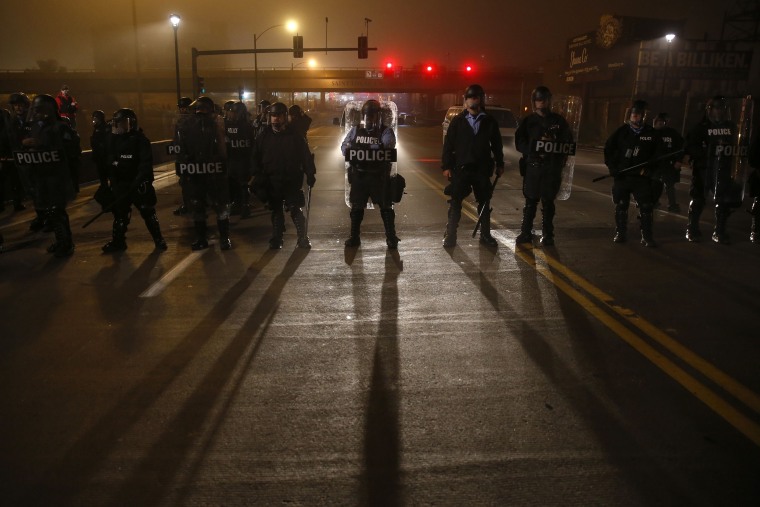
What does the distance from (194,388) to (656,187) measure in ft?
22.0

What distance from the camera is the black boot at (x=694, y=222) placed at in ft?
28.5

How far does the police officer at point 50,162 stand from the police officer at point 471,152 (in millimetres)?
4880

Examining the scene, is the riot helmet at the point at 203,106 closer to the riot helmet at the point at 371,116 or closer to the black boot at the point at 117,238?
the black boot at the point at 117,238

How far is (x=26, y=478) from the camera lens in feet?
10.3

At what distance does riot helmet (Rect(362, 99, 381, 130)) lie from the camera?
8.09 metres

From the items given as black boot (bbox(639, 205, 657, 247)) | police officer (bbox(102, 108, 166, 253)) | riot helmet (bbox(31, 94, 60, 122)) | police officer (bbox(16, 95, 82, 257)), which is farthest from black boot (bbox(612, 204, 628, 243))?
riot helmet (bbox(31, 94, 60, 122))

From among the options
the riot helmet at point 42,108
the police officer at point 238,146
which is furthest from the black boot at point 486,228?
the riot helmet at point 42,108

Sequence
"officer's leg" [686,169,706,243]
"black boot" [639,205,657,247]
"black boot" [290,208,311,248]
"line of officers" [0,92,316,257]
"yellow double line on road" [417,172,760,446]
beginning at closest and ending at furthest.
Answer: "yellow double line on road" [417,172,760,446]
"line of officers" [0,92,316,257]
"black boot" [639,205,657,247]
"black boot" [290,208,311,248]
"officer's leg" [686,169,706,243]

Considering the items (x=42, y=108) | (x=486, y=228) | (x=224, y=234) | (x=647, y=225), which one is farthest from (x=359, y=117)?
(x=647, y=225)

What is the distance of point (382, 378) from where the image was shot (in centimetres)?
434

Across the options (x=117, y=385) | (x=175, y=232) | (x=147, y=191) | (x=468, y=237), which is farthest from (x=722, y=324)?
(x=175, y=232)

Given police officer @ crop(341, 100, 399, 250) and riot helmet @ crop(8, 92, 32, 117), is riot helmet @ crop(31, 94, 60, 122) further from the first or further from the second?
police officer @ crop(341, 100, 399, 250)

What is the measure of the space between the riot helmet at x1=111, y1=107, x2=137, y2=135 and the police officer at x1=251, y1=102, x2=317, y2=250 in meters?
1.60

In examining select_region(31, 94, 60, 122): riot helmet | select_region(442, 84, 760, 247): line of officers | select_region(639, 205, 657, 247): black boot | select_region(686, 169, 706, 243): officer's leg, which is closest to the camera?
select_region(31, 94, 60, 122): riot helmet
